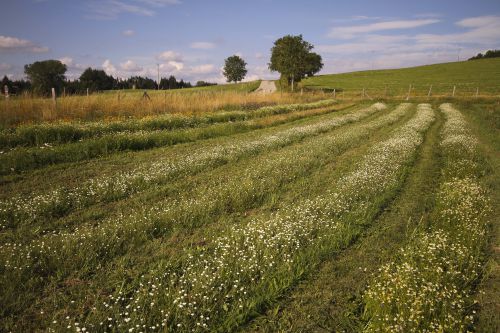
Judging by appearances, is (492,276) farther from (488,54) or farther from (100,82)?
(488,54)

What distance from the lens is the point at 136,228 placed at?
6.11 metres

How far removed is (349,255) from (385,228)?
1.61 m

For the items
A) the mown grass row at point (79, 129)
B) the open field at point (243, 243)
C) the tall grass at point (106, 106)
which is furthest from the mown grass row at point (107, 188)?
the tall grass at point (106, 106)

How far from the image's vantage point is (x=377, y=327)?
3.93 m

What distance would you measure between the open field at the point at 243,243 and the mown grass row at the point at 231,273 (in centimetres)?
3

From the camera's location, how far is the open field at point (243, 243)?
13.5 feet

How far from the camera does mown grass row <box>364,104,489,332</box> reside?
13.2ft

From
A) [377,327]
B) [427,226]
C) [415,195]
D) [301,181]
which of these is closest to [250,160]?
[301,181]

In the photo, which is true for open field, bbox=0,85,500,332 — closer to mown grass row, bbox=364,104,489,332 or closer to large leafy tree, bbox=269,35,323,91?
mown grass row, bbox=364,104,489,332

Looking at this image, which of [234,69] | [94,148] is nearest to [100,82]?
[234,69]

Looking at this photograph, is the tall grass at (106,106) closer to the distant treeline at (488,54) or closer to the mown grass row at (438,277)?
the mown grass row at (438,277)

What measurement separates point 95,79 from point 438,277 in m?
127

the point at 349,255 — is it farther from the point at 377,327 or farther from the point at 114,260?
the point at 114,260

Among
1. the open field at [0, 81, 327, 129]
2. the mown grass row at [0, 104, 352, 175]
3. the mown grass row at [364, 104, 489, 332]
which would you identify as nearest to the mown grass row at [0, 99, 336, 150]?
the mown grass row at [0, 104, 352, 175]
